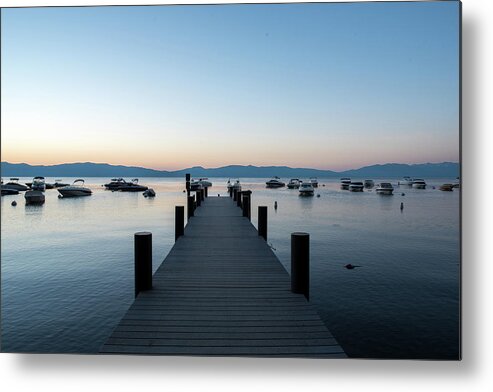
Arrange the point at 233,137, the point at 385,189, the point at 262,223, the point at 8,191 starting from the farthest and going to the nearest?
the point at 385,189, the point at 8,191, the point at 233,137, the point at 262,223

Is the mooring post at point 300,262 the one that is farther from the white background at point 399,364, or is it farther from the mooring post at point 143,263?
the mooring post at point 143,263

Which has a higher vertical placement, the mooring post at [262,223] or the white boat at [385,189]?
the white boat at [385,189]

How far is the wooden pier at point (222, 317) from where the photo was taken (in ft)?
10.8

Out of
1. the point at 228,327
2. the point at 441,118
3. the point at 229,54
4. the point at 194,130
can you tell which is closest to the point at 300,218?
the point at 194,130

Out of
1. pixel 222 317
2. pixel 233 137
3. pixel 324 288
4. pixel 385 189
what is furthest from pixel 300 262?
pixel 385 189

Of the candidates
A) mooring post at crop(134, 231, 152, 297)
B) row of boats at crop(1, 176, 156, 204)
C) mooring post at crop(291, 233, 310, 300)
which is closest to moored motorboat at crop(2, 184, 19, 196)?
row of boats at crop(1, 176, 156, 204)

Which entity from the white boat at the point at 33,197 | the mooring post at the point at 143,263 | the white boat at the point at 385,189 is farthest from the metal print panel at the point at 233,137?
the white boat at the point at 385,189

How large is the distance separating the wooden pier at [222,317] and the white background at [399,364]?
0.34m

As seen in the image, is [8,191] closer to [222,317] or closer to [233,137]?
[233,137]

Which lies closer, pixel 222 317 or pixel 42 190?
pixel 222 317

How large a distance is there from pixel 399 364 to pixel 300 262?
154 cm

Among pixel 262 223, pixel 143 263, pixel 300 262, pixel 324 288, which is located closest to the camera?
pixel 300 262

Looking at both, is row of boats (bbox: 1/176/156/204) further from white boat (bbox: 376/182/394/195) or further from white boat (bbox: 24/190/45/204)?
white boat (bbox: 376/182/394/195)

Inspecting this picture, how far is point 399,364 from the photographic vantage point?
3824mm
